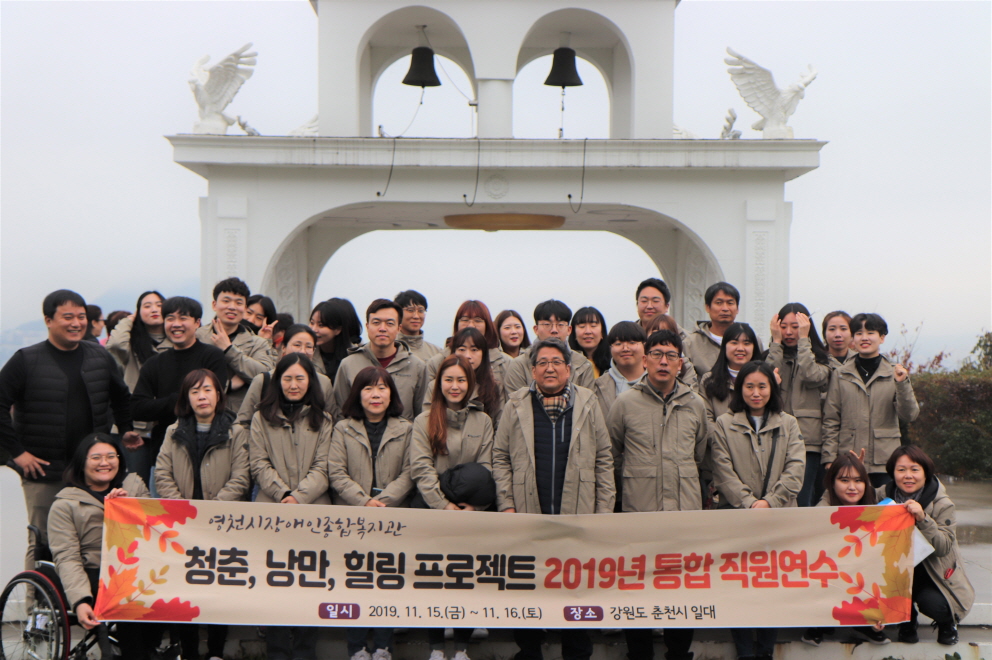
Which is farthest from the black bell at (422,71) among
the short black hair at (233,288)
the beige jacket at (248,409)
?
the beige jacket at (248,409)

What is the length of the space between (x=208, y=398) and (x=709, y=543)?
310 centimetres

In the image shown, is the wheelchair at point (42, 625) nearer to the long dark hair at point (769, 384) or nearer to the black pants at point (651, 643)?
the black pants at point (651, 643)

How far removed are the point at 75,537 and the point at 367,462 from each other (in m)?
1.70

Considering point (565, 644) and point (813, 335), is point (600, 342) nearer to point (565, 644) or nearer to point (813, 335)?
point (813, 335)

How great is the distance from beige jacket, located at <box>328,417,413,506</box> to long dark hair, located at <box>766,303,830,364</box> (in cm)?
295

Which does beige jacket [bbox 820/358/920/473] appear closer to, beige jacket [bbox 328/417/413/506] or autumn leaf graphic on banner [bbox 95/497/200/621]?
beige jacket [bbox 328/417/413/506]

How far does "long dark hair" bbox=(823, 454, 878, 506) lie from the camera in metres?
5.50

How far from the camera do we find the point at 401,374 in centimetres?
613

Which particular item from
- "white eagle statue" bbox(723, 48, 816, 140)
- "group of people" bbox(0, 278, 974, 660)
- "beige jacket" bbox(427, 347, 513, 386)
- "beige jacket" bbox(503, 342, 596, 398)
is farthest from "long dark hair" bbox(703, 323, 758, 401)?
"white eagle statue" bbox(723, 48, 816, 140)

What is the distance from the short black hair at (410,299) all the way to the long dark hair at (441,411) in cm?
142

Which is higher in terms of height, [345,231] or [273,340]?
[345,231]

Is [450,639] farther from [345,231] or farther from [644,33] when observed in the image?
[345,231]

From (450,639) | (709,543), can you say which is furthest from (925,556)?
(450,639)

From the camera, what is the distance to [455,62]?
49.5 ft
